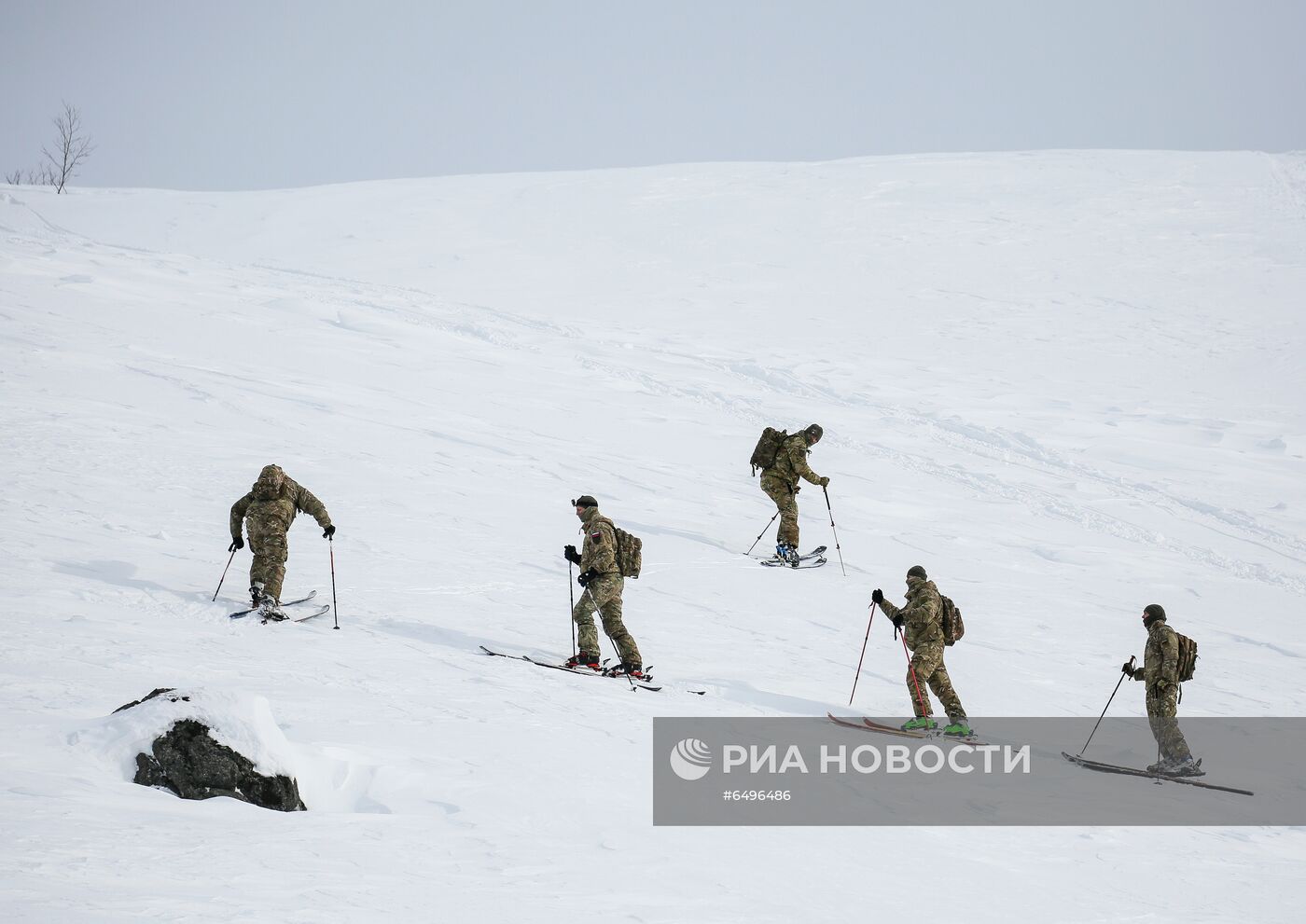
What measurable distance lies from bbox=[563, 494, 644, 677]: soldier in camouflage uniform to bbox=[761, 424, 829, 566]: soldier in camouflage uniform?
492cm

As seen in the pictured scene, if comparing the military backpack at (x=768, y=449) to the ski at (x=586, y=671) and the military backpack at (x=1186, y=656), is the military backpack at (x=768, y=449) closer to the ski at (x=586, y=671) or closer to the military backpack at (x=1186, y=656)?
the ski at (x=586, y=671)

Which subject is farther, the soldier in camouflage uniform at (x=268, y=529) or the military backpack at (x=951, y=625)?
the soldier in camouflage uniform at (x=268, y=529)

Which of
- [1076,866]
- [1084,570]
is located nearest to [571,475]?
[1084,570]

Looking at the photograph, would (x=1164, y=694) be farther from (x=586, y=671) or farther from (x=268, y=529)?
(x=268, y=529)

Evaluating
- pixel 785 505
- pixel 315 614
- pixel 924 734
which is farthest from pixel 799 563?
pixel 315 614

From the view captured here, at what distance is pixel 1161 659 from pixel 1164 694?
0.27 metres

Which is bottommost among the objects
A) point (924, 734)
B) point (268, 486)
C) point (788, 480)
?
point (924, 734)

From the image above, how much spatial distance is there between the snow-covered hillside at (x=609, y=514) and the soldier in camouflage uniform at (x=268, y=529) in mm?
485

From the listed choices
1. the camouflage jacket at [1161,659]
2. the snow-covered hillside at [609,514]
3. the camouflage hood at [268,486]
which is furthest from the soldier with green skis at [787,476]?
the camouflage hood at [268,486]

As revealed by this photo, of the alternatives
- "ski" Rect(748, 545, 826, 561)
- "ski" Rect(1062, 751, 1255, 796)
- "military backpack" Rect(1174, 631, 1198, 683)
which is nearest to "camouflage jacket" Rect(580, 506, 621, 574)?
"ski" Rect(1062, 751, 1255, 796)

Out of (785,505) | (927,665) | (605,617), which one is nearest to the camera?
(927,665)

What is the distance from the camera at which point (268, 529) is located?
923 cm

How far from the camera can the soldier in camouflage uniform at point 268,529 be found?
9.16 m

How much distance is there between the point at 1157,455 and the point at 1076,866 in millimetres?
17591
